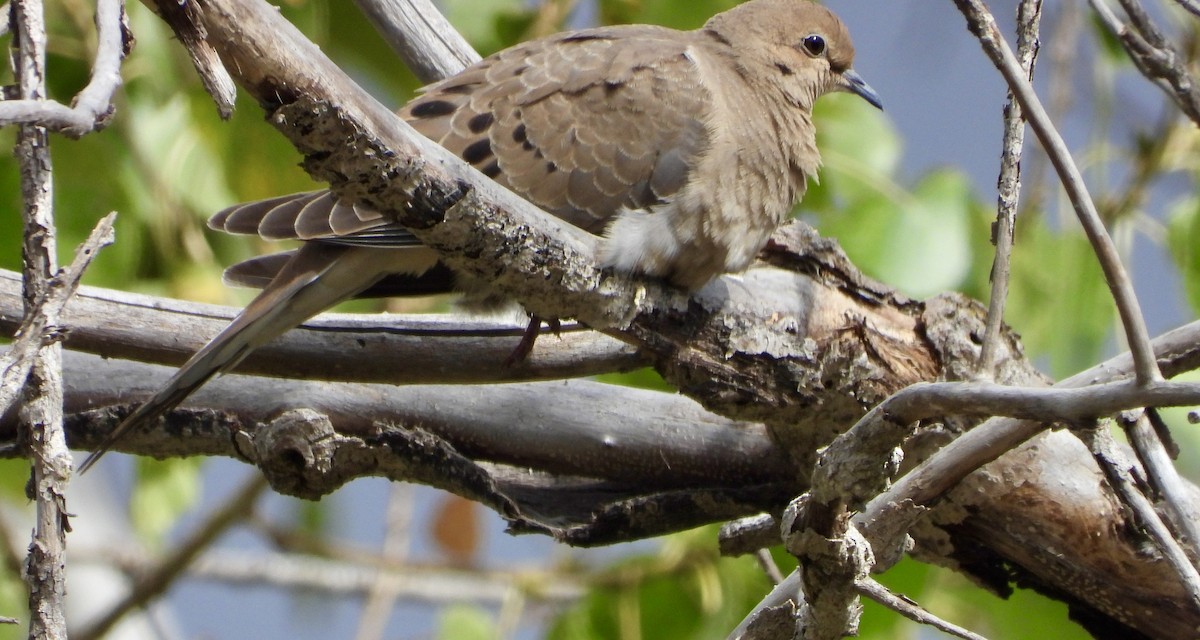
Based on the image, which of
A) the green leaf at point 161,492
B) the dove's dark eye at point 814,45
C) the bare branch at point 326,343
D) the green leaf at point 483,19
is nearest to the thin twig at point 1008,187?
the bare branch at point 326,343

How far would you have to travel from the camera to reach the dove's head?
3.08m

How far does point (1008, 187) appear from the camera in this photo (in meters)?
→ 1.70

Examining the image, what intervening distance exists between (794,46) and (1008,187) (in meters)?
1.55

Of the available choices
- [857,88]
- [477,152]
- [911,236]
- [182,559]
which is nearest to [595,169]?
[477,152]

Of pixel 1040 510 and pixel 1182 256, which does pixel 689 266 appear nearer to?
pixel 1040 510

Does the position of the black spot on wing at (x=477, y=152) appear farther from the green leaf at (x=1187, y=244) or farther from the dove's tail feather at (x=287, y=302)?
the green leaf at (x=1187, y=244)

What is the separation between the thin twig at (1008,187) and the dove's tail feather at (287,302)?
1.15m

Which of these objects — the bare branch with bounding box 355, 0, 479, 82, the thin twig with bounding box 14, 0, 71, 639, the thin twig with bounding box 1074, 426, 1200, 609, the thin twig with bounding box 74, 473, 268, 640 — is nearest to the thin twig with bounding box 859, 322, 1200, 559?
the thin twig with bounding box 1074, 426, 1200, 609

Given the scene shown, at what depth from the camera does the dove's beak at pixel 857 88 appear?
333 cm

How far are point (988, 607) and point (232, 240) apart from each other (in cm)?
224

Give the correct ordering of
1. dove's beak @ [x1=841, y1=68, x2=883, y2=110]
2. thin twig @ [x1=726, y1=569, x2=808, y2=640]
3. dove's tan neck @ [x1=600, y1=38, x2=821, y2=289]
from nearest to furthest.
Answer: thin twig @ [x1=726, y1=569, x2=808, y2=640]
dove's tan neck @ [x1=600, y1=38, x2=821, y2=289]
dove's beak @ [x1=841, y1=68, x2=883, y2=110]

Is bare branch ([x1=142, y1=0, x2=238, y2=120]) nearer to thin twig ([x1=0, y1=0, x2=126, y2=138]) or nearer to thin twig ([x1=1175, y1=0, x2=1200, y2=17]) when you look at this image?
thin twig ([x1=0, y1=0, x2=126, y2=138])

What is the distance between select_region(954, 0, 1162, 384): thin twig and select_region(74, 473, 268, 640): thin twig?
8.00 feet

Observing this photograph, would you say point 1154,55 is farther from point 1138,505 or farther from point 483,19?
point 483,19
